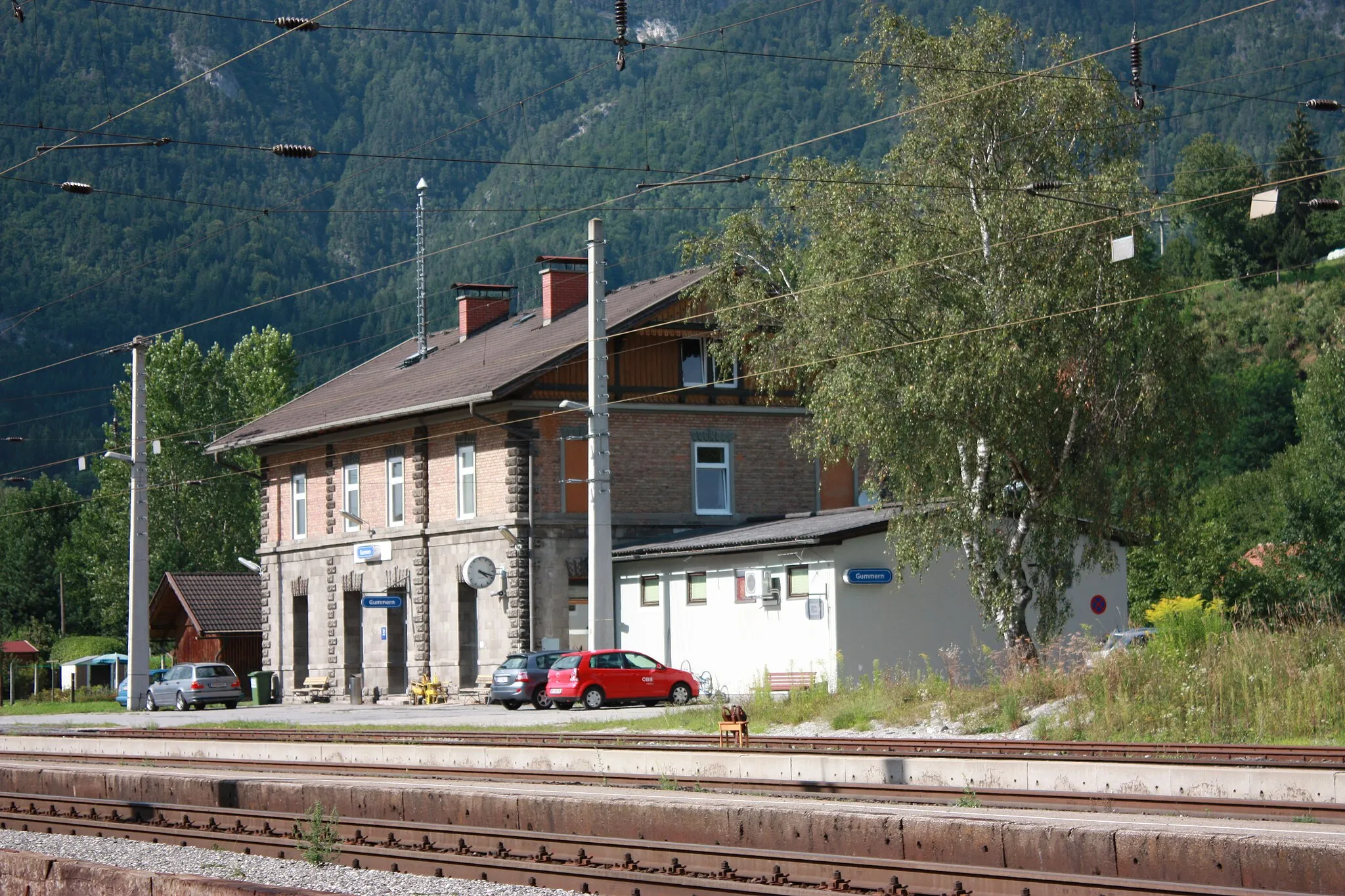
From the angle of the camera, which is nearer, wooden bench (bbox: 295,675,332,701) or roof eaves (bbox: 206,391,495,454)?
roof eaves (bbox: 206,391,495,454)

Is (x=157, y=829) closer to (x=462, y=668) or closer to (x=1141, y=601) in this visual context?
(x=462, y=668)

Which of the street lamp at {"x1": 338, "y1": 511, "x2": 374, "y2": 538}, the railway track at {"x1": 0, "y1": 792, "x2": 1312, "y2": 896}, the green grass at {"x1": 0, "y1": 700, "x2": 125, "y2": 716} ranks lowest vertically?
the green grass at {"x1": 0, "y1": 700, "x2": 125, "y2": 716}

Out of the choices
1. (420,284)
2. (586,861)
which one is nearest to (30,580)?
(420,284)

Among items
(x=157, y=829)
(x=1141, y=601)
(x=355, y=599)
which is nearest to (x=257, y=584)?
(x=355, y=599)

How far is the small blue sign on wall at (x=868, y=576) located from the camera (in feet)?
115

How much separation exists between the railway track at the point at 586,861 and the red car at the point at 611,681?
1704cm

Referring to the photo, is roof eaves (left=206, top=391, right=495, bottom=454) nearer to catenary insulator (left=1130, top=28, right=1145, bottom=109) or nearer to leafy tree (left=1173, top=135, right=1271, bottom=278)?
catenary insulator (left=1130, top=28, right=1145, bottom=109)

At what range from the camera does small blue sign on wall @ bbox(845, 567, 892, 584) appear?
115 feet

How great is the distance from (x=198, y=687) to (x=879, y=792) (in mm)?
35489

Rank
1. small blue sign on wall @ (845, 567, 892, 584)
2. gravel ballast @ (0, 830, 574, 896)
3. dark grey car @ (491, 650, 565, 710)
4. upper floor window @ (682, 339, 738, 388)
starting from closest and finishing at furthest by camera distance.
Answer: gravel ballast @ (0, 830, 574, 896)
small blue sign on wall @ (845, 567, 892, 584)
dark grey car @ (491, 650, 565, 710)
upper floor window @ (682, 339, 738, 388)

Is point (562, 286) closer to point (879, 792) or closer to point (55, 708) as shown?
point (55, 708)

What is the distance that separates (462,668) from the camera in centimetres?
4400

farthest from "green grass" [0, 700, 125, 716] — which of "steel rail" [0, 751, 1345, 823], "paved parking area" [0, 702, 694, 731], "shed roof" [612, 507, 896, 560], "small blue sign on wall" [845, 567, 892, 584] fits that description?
"steel rail" [0, 751, 1345, 823]

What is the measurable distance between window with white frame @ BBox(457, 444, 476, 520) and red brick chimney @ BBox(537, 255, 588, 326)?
206 inches
